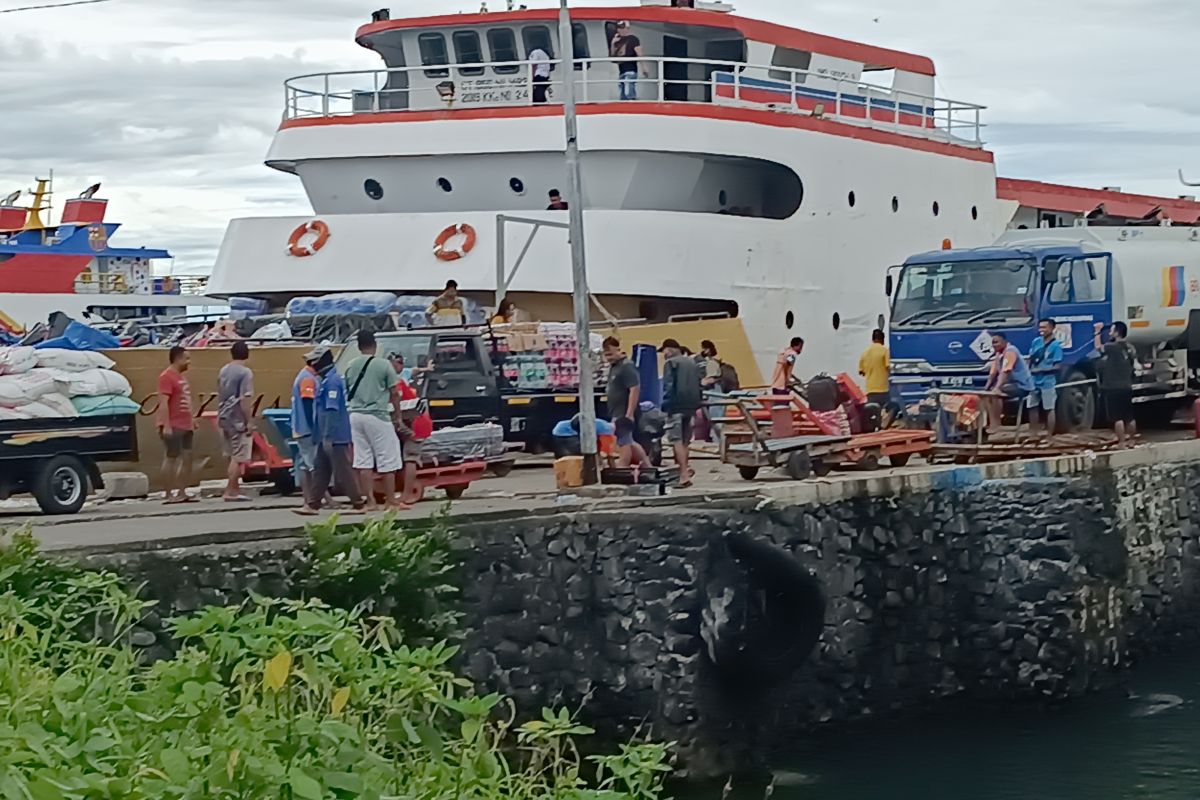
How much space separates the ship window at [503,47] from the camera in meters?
24.8

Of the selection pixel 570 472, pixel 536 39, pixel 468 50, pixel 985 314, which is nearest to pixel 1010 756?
pixel 570 472

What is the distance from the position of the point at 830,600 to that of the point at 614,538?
2228mm

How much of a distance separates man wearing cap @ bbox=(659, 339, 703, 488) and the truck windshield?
537 cm

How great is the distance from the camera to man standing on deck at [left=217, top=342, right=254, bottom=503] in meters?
15.4

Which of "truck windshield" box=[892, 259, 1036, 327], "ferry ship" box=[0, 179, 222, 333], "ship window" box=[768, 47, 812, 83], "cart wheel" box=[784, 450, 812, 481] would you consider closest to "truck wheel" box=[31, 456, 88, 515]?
"cart wheel" box=[784, 450, 812, 481]

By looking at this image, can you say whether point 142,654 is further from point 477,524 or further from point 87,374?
point 87,374

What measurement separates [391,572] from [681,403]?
4603 millimetres

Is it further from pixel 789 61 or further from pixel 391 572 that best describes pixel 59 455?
pixel 789 61

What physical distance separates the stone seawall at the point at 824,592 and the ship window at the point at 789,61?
31.8 feet

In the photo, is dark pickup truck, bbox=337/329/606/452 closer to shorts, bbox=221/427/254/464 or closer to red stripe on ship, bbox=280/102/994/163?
shorts, bbox=221/427/254/464

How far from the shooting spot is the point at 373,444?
1372cm

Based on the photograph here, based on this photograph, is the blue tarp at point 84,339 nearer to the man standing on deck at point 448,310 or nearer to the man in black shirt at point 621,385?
the man standing on deck at point 448,310

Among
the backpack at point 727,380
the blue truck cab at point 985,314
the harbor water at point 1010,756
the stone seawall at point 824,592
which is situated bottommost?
the harbor water at point 1010,756

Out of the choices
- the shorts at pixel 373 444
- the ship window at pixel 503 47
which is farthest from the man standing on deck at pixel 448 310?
the shorts at pixel 373 444
